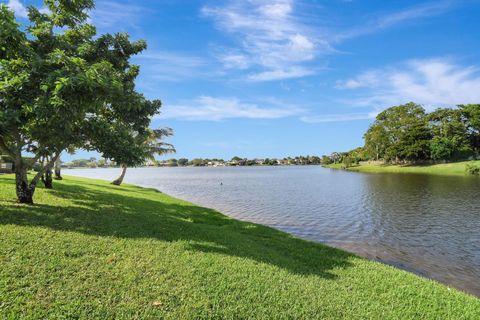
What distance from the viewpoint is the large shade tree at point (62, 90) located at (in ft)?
30.8

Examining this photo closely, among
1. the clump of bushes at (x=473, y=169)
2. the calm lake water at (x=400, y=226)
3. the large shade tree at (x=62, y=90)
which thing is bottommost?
the calm lake water at (x=400, y=226)

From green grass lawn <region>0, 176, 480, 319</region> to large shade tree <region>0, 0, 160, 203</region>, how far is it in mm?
3223

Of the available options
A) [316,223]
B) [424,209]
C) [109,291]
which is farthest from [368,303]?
[424,209]

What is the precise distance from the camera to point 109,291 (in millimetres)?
6754

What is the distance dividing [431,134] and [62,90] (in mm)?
114269

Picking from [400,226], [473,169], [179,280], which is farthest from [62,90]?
[473,169]

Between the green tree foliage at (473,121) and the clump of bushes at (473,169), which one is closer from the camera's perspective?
the clump of bushes at (473,169)

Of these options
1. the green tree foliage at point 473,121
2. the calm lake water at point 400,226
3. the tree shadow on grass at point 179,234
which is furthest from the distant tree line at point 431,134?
the tree shadow on grass at point 179,234

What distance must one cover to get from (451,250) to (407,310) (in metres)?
10.6

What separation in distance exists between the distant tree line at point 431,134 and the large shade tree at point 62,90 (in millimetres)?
97505

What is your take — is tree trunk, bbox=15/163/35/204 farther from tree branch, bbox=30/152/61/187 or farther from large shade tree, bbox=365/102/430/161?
large shade tree, bbox=365/102/430/161

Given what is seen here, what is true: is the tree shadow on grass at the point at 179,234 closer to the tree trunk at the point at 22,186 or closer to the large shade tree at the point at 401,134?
the tree trunk at the point at 22,186

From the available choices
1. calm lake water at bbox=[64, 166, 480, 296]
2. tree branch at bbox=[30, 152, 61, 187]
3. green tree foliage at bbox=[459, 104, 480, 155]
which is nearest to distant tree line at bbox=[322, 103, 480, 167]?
green tree foliage at bbox=[459, 104, 480, 155]

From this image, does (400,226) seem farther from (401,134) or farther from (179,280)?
(401,134)
